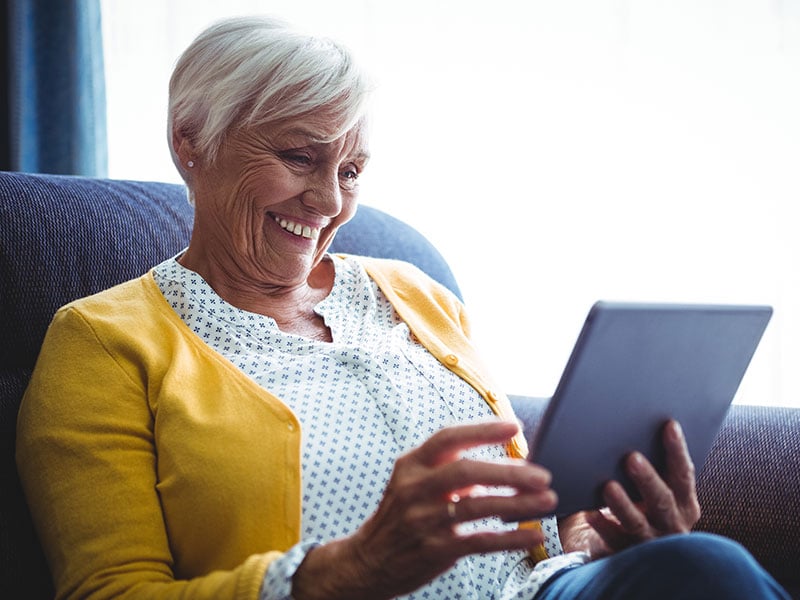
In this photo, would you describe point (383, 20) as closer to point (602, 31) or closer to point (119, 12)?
point (602, 31)

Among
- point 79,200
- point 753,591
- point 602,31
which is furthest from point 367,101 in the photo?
point 602,31

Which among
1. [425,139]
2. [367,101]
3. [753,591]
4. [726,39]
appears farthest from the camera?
[425,139]

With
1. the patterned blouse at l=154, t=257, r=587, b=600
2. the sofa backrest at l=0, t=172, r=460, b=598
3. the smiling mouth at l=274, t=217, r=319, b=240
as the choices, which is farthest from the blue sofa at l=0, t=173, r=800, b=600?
the smiling mouth at l=274, t=217, r=319, b=240

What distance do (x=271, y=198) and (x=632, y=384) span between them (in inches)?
21.9

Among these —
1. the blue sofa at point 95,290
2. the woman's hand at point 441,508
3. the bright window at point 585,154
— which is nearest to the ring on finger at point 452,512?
the woman's hand at point 441,508

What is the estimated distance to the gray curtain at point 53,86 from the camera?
6.84 ft

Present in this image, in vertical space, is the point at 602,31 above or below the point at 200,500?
above

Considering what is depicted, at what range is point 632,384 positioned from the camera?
858mm

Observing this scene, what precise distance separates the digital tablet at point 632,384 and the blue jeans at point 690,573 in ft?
0.34

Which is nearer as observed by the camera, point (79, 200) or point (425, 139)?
point (79, 200)

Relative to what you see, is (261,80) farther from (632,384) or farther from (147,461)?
(632,384)

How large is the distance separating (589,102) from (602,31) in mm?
154

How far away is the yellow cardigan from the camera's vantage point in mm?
911

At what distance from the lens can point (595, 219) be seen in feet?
6.30
